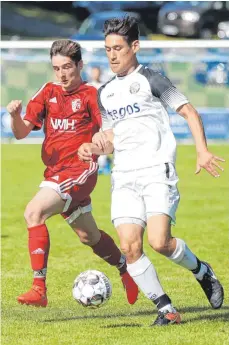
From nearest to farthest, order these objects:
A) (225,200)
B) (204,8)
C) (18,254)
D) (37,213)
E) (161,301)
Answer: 1. (161,301)
2. (37,213)
3. (18,254)
4. (225,200)
5. (204,8)

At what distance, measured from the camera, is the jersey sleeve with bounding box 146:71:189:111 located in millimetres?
7336

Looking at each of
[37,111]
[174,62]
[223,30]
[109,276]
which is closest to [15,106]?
[37,111]

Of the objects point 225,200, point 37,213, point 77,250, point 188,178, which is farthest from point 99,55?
point 37,213

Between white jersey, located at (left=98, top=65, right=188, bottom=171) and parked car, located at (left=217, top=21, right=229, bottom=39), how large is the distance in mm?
22882

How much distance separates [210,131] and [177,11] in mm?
12636

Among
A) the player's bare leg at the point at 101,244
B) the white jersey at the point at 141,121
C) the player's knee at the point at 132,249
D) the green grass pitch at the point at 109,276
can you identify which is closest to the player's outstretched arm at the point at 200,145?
the white jersey at the point at 141,121

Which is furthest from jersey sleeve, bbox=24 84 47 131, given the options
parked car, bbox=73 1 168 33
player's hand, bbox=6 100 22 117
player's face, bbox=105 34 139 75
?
parked car, bbox=73 1 168 33

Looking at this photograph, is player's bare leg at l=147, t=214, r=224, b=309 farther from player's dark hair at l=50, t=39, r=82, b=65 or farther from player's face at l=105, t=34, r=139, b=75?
player's dark hair at l=50, t=39, r=82, b=65

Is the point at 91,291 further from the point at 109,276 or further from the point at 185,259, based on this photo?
the point at 109,276

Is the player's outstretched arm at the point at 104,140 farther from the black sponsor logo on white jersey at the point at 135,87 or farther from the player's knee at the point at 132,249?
the player's knee at the point at 132,249

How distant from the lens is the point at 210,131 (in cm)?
2233

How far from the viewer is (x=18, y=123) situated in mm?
8414

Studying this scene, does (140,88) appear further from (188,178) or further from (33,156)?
(33,156)

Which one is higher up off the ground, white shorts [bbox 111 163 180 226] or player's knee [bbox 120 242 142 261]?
white shorts [bbox 111 163 180 226]
